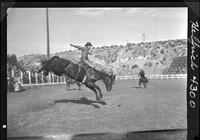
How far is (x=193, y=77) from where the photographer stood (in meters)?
4.09

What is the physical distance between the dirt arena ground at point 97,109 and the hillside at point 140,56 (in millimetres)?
241

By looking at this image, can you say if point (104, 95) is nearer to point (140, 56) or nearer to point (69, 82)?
point (69, 82)

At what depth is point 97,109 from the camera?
4.00m

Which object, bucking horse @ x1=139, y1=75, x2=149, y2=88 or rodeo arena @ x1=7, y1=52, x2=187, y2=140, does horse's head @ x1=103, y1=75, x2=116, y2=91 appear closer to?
rodeo arena @ x1=7, y1=52, x2=187, y2=140

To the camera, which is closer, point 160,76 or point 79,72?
point 79,72

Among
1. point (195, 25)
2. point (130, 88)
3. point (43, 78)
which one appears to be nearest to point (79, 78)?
point (43, 78)

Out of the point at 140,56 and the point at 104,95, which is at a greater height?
the point at 140,56

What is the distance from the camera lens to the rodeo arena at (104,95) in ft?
12.7

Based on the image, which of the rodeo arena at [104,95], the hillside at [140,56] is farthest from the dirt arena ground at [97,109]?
the hillside at [140,56]

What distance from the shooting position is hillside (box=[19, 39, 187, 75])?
405cm

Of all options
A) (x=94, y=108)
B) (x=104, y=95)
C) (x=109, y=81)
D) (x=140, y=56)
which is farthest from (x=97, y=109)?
(x=140, y=56)

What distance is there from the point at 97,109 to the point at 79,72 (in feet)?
2.28

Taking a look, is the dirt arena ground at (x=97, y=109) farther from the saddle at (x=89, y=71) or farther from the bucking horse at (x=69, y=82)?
the saddle at (x=89, y=71)

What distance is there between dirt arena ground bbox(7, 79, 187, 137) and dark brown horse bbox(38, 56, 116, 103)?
0.32 ft
